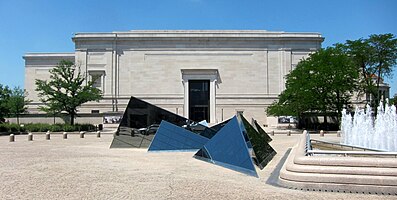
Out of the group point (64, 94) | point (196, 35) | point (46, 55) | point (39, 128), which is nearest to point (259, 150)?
point (39, 128)

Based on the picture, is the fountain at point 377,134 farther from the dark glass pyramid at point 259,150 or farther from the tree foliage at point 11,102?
the tree foliage at point 11,102

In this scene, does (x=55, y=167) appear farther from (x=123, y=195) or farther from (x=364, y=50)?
(x=364, y=50)

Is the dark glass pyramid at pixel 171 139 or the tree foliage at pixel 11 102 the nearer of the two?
the dark glass pyramid at pixel 171 139

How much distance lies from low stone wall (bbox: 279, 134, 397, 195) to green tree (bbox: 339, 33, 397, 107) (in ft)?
144

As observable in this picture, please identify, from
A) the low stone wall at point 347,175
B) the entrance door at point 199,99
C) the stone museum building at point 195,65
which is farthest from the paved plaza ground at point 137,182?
the entrance door at point 199,99

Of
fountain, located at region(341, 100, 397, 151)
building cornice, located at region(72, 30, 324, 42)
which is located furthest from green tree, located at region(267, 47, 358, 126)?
fountain, located at region(341, 100, 397, 151)

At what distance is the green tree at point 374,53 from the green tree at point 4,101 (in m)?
46.7

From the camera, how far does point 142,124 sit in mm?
20453

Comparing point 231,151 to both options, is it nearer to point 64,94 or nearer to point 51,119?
point 64,94

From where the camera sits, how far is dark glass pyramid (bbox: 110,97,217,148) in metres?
20.1

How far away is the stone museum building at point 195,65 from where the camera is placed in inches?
2606

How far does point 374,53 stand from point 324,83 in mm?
10553

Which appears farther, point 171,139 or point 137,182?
point 171,139

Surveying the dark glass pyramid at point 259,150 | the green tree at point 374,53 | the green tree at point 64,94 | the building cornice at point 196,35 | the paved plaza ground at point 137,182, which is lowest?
the paved plaza ground at point 137,182
